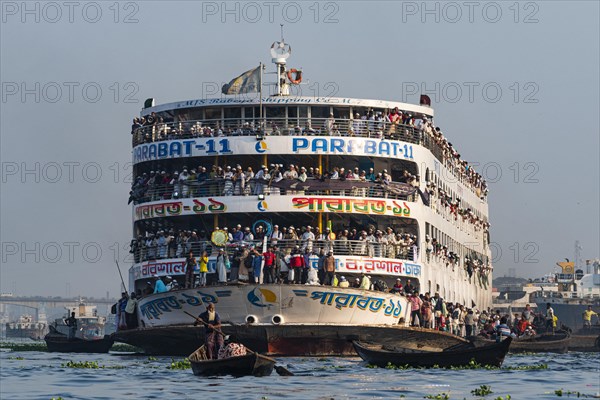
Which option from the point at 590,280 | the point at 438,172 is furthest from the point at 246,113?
the point at 590,280

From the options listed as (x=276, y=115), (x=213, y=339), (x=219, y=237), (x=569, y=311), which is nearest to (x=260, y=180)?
(x=219, y=237)

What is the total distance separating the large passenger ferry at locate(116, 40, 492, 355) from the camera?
132 ft

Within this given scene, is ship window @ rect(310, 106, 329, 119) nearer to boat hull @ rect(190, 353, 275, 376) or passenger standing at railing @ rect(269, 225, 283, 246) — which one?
passenger standing at railing @ rect(269, 225, 283, 246)

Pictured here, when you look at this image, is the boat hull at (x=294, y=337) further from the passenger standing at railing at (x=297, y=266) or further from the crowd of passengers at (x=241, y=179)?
the crowd of passengers at (x=241, y=179)

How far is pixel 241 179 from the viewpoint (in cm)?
4391

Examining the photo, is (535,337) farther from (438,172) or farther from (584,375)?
(584,375)

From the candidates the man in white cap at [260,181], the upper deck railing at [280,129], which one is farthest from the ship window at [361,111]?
the man in white cap at [260,181]

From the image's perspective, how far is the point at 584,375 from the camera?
115 ft

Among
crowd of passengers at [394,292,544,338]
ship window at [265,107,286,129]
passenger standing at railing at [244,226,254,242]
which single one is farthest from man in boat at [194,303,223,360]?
ship window at [265,107,286,129]

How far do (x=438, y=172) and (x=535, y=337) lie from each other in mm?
7727

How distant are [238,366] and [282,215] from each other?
48.2 feet

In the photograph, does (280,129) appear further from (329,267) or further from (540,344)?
(540,344)

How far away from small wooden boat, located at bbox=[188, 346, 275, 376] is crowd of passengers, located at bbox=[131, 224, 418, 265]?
36.8ft

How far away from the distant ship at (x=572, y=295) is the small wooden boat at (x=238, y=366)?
57507 millimetres
